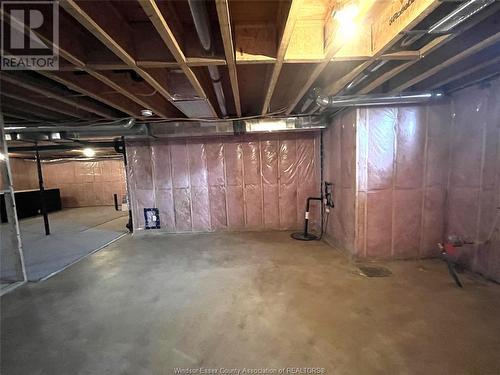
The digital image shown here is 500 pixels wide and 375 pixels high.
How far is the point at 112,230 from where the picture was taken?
547cm

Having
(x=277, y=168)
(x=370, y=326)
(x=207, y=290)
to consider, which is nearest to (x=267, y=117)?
(x=277, y=168)

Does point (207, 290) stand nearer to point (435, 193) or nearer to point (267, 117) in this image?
point (267, 117)

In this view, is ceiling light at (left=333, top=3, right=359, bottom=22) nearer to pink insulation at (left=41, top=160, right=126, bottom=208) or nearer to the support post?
the support post

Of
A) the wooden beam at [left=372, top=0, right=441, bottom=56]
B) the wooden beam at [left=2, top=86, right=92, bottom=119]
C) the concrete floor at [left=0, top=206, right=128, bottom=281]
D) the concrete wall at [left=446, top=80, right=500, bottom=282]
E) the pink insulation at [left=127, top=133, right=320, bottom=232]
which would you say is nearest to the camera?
the wooden beam at [left=372, top=0, right=441, bottom=56]

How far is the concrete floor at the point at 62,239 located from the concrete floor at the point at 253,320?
55cm

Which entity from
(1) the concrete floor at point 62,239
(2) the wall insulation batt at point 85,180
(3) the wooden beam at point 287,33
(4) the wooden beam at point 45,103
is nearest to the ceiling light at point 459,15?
(3) the wooden beam at point 287,33

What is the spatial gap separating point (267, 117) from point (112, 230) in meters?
4.56

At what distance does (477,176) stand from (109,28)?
393cm

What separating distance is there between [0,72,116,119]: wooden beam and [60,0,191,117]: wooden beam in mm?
1146

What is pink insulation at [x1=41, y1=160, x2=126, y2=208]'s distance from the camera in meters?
9.23

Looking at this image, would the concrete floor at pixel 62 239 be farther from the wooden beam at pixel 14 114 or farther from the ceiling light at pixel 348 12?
the ceiling light at pixel 348 12

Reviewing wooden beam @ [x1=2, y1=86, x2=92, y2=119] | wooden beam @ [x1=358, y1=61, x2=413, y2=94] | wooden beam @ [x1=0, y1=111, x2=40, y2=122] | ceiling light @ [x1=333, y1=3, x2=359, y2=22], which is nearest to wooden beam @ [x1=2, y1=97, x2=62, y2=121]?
wooden beam @ [x1=0, y1=111, x2=40, y2=122]

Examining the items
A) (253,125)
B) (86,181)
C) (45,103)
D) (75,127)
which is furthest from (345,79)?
(86,181)

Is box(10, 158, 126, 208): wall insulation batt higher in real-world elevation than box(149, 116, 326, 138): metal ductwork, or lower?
lower
